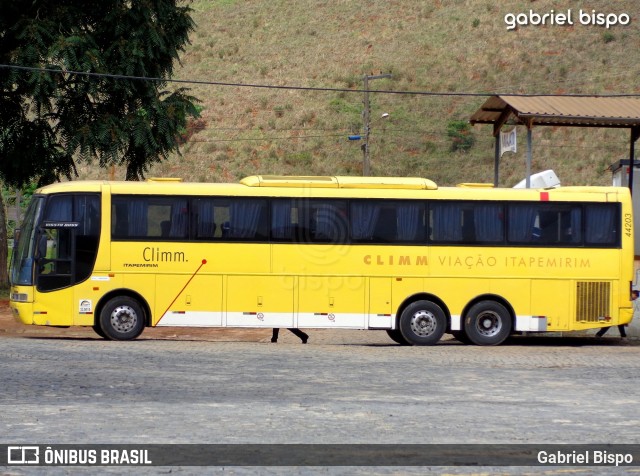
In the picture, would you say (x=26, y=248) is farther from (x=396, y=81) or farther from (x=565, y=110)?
(x=396, y=81)

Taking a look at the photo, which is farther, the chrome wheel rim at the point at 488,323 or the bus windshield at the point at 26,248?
the chrome wheel rim at the point at 488,323

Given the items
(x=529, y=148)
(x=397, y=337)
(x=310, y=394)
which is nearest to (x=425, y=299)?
(x=397, y=337)

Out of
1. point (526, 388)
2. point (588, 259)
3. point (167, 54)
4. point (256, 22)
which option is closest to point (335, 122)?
point (256, 22)

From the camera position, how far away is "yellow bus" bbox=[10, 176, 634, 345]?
79.2 feet

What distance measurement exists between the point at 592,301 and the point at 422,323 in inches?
146

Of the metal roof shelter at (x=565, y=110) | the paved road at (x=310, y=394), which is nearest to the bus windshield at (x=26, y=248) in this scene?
the paved road at (x=310, y=394)

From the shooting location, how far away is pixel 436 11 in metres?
92.9

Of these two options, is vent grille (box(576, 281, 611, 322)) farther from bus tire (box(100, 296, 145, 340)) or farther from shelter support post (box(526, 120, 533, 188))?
bus tire (box(100, 296, 145, 340))

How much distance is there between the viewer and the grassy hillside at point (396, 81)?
76.4 metres

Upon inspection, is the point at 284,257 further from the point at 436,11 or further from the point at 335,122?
the point at 436,11

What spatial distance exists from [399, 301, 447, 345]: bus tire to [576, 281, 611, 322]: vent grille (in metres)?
2.92

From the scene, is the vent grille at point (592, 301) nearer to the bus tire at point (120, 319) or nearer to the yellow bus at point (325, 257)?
the yellow bus at point (325, 257)

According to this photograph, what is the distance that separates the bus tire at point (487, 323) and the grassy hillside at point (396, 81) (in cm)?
4787

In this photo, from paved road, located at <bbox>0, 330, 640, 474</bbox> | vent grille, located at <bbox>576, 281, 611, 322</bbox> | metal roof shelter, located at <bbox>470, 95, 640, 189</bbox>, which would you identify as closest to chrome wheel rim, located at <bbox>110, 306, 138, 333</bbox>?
paved road, located at <bbox>0, 330, 640, 474</bbox>
